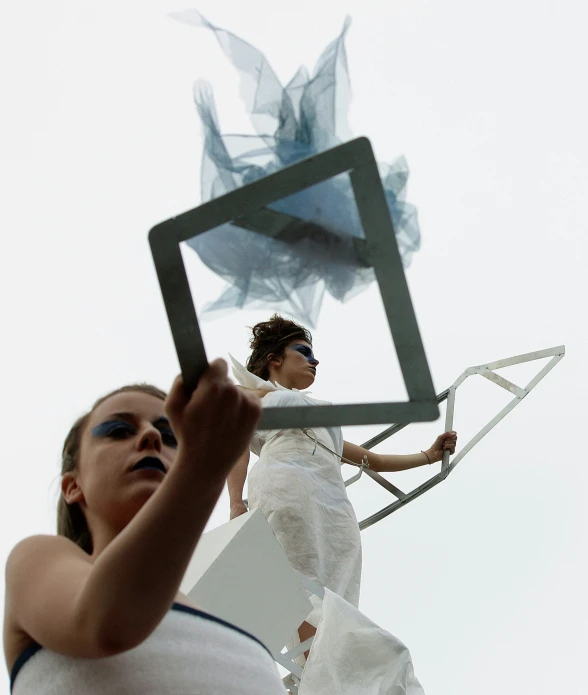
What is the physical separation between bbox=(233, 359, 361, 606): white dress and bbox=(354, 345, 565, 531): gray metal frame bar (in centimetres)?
43

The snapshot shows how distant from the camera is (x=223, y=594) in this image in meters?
2.91

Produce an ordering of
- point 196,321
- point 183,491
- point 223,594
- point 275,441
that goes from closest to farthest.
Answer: point 183,491, point 196,321, point 223,594, point 275,441

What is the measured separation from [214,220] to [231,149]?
0.30 meters

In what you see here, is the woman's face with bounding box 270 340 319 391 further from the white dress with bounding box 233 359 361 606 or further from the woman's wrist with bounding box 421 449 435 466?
the woman's wrist with bounding box 421 449 435 466

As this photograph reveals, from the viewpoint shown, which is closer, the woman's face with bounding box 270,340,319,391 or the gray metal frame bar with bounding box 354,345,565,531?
the woman's face with bounding box 270,340,319,391

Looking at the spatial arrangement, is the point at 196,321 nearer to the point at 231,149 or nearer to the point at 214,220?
the point at 214,220

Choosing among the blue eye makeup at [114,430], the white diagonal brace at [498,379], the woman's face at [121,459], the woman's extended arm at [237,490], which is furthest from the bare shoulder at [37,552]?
the white diagonal brace at [498,379]

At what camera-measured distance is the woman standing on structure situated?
3.60 meters

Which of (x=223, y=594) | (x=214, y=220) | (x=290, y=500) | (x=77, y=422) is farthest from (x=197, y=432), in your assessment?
(x=290, y=500)

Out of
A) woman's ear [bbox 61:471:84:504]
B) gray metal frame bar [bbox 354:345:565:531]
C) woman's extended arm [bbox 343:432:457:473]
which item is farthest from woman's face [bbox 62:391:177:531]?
woman's extended arm [bbox 343:432:457:473]

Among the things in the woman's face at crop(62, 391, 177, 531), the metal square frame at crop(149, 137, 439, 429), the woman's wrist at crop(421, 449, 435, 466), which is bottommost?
the woman's wrist at crop(421, 449, 435, 466)

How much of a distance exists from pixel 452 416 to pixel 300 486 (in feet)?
3.90

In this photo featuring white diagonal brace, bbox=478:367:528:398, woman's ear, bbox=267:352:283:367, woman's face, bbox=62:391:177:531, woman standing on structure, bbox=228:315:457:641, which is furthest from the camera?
white diagonal brace, bbox=478:367:528:398

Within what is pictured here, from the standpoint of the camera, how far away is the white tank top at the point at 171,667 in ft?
4.10
